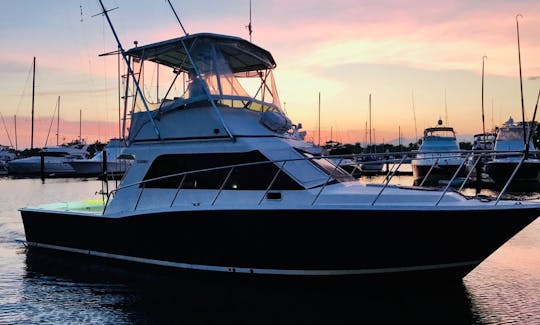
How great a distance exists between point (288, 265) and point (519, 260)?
6586mm

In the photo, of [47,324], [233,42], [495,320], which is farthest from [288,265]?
[233,42]

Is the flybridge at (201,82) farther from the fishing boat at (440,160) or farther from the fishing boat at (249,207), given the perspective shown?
the fishing boat at (440,160)

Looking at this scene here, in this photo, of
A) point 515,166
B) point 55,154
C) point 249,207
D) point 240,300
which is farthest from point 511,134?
point 55,154

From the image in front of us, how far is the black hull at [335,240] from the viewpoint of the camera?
7.91 meters

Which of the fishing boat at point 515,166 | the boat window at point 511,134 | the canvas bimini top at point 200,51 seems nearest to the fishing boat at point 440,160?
the fishing boat at point 515,166

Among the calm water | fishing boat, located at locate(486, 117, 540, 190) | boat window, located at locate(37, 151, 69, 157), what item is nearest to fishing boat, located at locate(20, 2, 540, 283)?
the calm water

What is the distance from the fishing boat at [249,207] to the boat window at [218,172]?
21mm

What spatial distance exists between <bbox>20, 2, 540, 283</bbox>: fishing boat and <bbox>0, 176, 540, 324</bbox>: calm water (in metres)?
0.36

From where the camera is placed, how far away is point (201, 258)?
923 centimetres

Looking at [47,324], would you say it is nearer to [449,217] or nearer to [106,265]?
[106,265]

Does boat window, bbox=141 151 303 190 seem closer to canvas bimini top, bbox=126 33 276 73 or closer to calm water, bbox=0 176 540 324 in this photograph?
calm water, bbox=0 176 540 324

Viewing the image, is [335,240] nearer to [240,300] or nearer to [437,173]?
[240,300]

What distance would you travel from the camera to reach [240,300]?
339 inches

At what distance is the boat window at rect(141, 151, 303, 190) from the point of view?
8.98 metres
